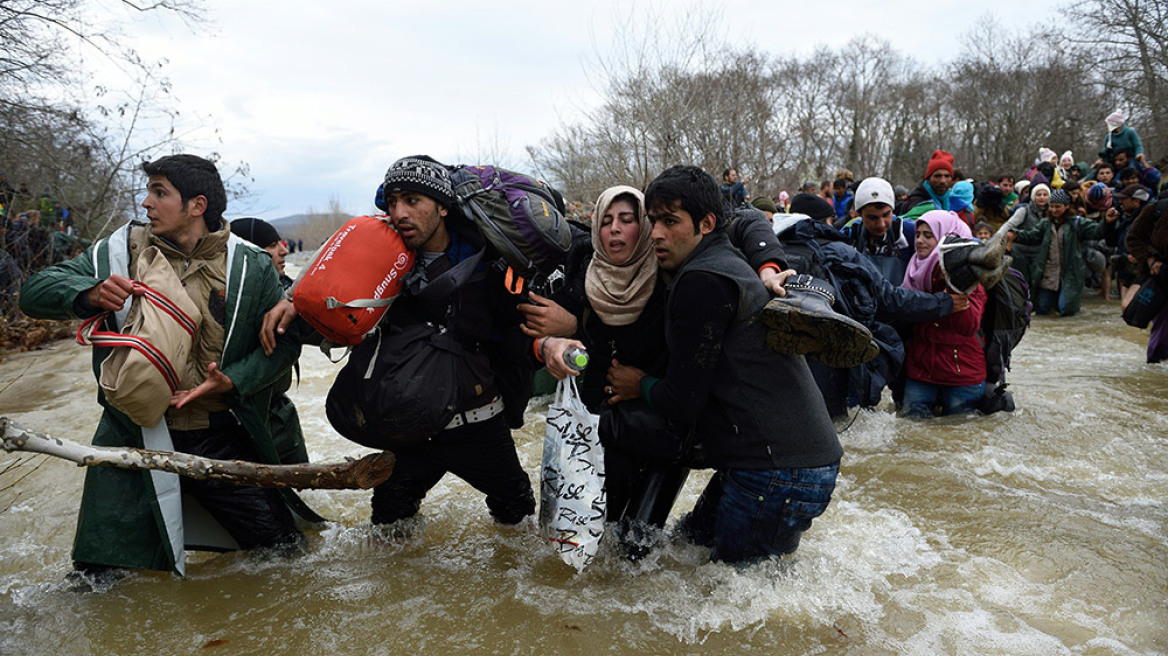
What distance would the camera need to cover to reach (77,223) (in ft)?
37.5

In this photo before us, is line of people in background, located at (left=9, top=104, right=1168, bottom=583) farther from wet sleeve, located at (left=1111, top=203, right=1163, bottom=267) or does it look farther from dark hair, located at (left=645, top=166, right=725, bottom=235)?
wet sleeve, located at (left=1111, top=203, right=1163, bottom=267)

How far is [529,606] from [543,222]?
166 cm

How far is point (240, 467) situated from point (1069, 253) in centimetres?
1122

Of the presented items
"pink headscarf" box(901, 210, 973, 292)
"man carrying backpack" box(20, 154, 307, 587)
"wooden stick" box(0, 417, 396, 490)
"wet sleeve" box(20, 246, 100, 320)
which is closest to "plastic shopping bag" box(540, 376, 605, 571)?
"wooden stick" box(0, 417, 396, 490)

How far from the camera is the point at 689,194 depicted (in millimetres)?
2678

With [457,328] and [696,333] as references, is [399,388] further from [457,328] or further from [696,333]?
[696,333]

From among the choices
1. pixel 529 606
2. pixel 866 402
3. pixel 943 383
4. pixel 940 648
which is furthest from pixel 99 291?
pixel 943 383

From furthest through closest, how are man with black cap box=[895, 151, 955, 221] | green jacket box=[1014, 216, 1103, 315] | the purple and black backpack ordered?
green jacket box=[1014, 216, 1103, 315] < man with black cap box=[895, 151, 955, 221] < the purple and black backpack

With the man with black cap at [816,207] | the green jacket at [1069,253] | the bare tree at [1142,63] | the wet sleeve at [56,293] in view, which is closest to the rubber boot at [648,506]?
the wet sleeve at [56,293]

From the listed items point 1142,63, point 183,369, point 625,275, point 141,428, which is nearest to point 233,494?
point 141,428

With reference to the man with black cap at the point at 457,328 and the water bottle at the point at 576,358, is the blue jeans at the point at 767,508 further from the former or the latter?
the man with black cap at the point at 457,328

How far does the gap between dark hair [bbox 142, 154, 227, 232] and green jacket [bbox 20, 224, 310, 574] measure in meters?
0.16

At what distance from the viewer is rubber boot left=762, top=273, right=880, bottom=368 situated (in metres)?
2.43

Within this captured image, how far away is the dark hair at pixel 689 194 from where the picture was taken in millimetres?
2684
